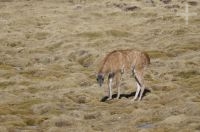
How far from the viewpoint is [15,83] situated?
58.2 m

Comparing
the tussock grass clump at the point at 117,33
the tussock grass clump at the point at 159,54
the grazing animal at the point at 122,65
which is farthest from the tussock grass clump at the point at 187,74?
the tussock grass clump at the point at 117,33

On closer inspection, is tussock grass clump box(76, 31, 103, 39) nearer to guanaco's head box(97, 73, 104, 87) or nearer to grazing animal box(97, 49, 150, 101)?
grazing animal box(97, 49, 150, 101)

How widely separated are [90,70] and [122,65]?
25.5 m

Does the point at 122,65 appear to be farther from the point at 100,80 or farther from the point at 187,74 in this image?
the point at 187,74

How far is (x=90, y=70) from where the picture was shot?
6894cm

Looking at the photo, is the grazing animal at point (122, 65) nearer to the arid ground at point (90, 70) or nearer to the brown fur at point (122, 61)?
the brown fur at point (122, 61)

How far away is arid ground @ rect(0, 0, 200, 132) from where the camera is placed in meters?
34.8

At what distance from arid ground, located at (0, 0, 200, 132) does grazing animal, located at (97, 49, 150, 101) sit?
62.1 inches

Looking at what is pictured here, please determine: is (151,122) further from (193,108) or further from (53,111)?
(53,111)

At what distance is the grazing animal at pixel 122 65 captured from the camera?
42.7 meters

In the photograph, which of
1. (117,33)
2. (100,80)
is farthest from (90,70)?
(117,33)

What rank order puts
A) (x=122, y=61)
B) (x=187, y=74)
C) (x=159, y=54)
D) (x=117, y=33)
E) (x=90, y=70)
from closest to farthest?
(x=122, y=61) → (x=187, y=74) → (x=90, y=70) → (x=159, y=54) → (x=117, y=33)

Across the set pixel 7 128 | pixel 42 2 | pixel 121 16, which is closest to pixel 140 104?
pixel 7 128

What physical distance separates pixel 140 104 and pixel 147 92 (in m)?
6.03
